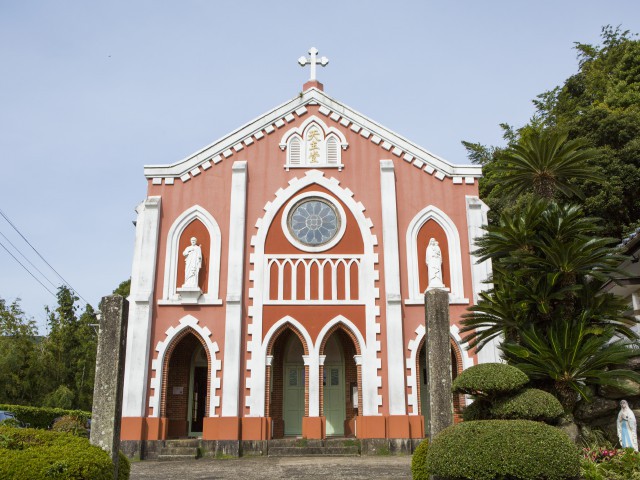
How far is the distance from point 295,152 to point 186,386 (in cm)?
912

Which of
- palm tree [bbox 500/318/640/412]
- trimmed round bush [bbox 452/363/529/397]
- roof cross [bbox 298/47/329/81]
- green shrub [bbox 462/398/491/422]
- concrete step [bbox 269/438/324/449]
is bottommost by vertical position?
concrete step [bbox 269/438/324/449]

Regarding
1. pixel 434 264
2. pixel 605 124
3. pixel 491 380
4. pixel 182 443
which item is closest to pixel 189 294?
pixel 182 443

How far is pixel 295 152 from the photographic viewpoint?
2281 cm

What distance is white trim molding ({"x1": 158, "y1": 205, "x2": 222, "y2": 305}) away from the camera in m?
20.9

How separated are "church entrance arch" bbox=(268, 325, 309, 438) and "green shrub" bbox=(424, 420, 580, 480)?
11783mm

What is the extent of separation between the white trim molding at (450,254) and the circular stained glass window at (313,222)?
267 cm

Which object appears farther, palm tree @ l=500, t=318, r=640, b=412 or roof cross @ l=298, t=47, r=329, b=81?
roof cross @ l=298, t=47, r=329, b=81

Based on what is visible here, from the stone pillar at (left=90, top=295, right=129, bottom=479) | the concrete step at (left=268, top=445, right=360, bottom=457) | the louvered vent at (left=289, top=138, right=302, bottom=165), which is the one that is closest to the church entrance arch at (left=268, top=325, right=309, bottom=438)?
the concrete step at (left=268, top=445, right=360, bottom=457)

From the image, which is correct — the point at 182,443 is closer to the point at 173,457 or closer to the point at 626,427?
the point at 173,457

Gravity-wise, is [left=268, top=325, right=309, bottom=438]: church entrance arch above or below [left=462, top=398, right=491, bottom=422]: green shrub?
above

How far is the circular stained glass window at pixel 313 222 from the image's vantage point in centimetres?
2200

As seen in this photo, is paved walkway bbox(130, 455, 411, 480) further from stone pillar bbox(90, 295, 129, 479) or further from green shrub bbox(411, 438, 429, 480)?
stone pillar bbox(90, 295, 129, 479)

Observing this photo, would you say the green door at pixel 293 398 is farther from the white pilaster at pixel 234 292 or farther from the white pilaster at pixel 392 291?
the white pilaster at pixel 392 291

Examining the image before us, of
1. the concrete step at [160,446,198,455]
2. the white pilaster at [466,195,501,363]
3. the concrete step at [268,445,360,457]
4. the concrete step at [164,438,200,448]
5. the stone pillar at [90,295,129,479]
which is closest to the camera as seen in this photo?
the stone pillar at [90,295,129,479]
